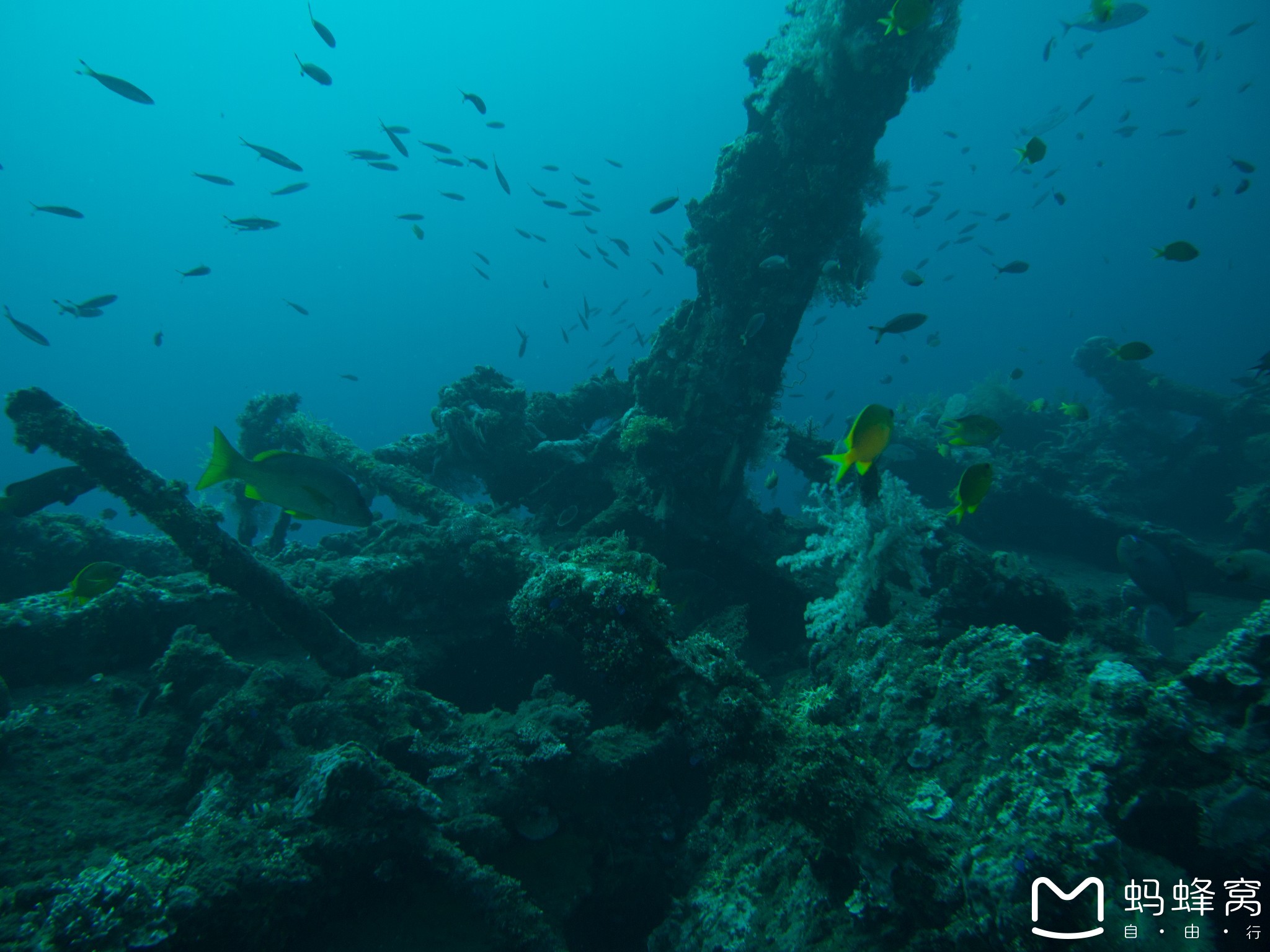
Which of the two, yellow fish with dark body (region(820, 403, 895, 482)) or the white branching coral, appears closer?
yellow fish with dark body (region(820, 403, 895, 482))

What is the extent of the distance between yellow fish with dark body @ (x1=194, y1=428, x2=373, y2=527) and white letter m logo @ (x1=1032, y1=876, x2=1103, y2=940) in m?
4.51

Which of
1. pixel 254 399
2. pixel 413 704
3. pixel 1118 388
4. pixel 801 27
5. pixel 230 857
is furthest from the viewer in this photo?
pixel 1118 388

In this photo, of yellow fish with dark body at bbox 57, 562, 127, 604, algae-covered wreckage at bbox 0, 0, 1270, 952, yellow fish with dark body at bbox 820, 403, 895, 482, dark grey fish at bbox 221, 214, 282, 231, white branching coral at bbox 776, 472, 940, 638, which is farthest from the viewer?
dark grey fish at bbox 221, 214, 282, 231

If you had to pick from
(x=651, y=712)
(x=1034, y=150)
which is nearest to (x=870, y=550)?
(x=651, y=712)

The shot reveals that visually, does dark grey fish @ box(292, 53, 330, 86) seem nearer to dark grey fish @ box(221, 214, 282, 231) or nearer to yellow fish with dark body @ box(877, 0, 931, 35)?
dark grey fish @ box(221, 214, 282, 231)

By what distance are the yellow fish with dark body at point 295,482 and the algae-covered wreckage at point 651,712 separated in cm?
160

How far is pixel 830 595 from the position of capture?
7949 millimetres

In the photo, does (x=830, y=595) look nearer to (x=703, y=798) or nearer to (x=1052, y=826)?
(x=703, y=798)

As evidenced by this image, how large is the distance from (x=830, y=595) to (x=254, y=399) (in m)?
12.1

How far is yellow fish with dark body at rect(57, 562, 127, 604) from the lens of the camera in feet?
18.4

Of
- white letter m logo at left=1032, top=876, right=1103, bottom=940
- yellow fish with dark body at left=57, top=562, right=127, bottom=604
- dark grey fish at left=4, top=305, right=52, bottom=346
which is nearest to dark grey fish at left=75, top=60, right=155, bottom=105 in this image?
dark grey fish at left=4, top=305, right=52, bottom=346

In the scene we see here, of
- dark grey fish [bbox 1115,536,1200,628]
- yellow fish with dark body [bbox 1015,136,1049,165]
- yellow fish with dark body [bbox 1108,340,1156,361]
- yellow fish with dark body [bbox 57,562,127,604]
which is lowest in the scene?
yellow fish with dark body [bbox 57,562,127,604]

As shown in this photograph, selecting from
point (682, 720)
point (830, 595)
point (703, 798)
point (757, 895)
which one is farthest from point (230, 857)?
point (830, 595)

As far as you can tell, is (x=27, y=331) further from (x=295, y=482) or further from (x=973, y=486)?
(x=973, y=486)
